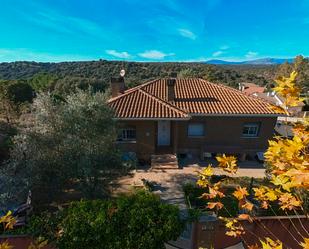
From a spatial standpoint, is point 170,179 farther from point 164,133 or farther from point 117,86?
point 117,86

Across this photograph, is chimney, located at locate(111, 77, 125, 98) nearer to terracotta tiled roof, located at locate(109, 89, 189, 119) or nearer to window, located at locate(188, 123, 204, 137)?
terracotta tiled roof, located at locate(109, 89, 189, 119)

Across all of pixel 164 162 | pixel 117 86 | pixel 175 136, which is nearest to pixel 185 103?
pixel 175 136

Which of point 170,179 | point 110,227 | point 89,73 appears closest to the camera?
point 110,227

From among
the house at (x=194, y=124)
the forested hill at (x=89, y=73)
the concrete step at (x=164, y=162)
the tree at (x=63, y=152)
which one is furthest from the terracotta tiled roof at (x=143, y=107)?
the forested hill at (x=89, y=73)

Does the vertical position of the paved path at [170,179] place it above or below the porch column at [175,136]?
below

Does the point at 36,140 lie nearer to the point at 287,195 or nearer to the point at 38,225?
the point at 38,225

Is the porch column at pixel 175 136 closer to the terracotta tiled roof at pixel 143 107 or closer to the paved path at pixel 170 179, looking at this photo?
the terracotta tiled roof at pixel 143 107
